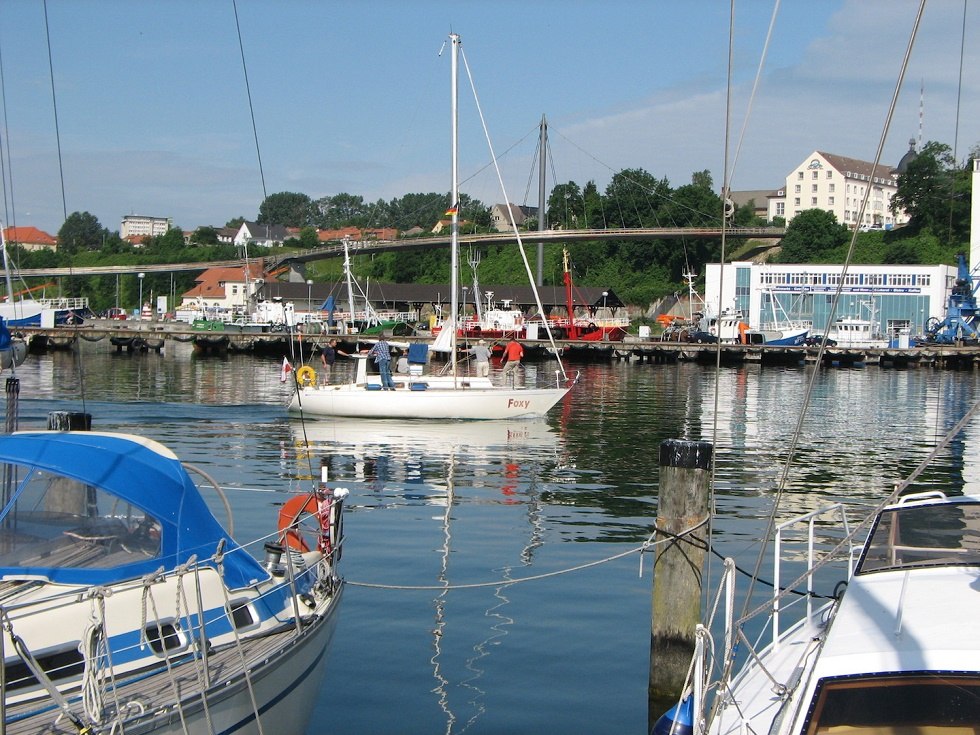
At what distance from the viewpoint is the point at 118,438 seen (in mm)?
9625

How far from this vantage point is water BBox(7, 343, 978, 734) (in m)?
11.2

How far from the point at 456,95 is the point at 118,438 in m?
30.2

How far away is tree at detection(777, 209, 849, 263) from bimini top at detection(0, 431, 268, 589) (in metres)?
120

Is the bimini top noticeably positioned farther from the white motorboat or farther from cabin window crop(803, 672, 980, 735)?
cabin window crop(803, 672, 980, 735)

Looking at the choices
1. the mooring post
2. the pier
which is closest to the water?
the mooring post

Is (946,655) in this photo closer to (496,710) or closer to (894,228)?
(496,710)

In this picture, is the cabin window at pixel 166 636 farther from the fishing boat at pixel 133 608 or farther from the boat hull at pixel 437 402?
the boat hull at pixel 437 402

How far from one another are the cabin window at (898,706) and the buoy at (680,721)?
6.77 feet

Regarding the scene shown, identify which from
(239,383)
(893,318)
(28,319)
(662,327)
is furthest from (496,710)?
(662,327)

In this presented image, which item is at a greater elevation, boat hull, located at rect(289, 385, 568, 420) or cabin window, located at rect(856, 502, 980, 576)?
cabin window, located at rect(856, 502, 980, 576)

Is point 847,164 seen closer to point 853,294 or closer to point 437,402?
point 853,294

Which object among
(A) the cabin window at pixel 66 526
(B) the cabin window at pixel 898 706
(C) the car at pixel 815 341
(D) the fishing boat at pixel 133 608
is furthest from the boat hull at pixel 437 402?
(C) the car at pixel 815 341

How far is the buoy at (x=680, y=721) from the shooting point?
841 cm

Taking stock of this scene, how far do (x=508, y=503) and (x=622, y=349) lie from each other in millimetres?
60548
